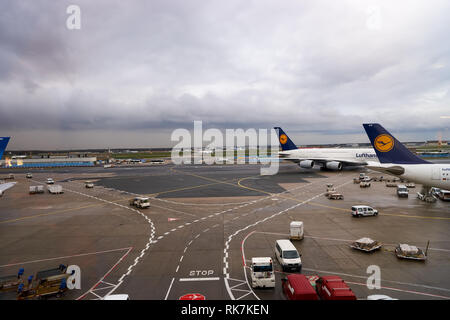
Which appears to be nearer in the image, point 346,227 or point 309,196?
point 346,227

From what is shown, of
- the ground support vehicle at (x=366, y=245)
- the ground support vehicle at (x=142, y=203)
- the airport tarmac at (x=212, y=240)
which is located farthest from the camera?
the ground support vehicle at (x=142, y=203)

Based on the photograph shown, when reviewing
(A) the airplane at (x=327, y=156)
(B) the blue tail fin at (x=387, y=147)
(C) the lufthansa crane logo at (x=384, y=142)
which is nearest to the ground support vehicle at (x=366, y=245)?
(B) the blue tail fin at (x=387, y=147)

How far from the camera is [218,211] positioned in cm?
3269

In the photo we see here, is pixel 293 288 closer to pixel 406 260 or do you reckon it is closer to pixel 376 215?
pixel 406 260

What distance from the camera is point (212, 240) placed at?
Answer: 2269 cm

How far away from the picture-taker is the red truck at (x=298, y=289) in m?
12.3

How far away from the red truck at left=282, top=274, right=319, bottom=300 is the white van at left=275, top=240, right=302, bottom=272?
2.19 meters

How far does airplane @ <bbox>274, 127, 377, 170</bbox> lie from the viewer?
219 ft

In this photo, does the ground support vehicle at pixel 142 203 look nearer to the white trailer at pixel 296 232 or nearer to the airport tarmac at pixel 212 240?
the airport tarmac at pixel 212 240

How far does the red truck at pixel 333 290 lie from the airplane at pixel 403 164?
81.2 feet

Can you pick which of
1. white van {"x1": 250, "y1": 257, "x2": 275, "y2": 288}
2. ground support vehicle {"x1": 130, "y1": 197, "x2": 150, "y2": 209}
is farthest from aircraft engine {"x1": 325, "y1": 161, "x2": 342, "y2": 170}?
white van {"x1": 250, "y1": 257, "x2": 275, "y2": 288}

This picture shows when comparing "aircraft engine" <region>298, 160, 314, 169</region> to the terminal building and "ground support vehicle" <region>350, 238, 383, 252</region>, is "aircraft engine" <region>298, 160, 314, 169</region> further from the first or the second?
the terminal building

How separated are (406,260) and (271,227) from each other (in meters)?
11.8
